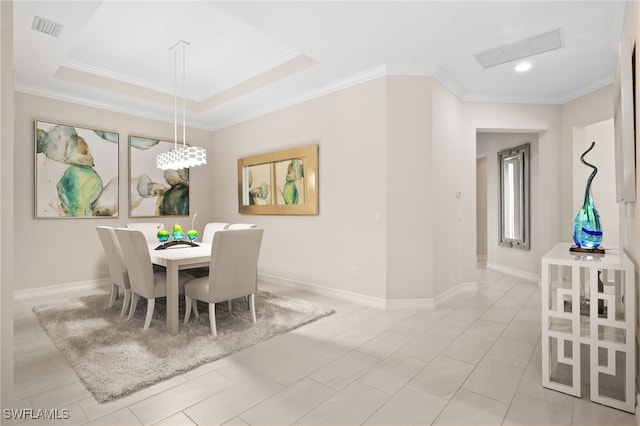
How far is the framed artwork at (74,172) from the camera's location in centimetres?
418

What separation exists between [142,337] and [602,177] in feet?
18.4

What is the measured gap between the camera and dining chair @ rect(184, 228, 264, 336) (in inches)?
108

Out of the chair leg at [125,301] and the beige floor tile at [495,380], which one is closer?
the beige floor tile at [495,380]

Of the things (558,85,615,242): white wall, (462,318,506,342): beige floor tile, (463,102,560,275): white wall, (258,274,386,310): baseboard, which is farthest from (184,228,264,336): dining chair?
(558,85,615,242): white wall

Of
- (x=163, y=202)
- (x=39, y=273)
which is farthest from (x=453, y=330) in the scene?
(x=39, y=273)

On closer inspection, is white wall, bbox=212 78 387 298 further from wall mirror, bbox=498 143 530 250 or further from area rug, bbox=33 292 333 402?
wall mirror, bbox=498 143 530 250

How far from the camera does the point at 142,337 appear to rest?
8.93 feet

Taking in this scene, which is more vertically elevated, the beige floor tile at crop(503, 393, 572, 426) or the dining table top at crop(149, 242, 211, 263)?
the dining table top at crop(149, 242, 211, 263)

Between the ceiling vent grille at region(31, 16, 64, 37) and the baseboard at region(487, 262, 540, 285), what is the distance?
20.8 ft

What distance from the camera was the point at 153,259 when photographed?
3029 millimetres

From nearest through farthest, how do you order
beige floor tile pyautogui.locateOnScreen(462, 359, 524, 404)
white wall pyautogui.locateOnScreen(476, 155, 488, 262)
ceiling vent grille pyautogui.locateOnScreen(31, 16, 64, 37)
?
beige floor tile pyautogui.locateOnScreen(462, 359, 524, 404), ceiling vent grille pyautogui.locateOnScreen(31, 16, 64, 37), white wall pyautogui.locateOnScreen(476, 155, 488, 262)

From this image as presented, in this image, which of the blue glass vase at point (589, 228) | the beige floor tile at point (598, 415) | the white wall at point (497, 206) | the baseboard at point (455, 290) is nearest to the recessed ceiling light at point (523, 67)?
the blue glass vase at point (589, 228)

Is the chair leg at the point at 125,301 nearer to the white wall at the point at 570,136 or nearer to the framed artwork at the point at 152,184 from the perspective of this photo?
the framed artwork at the point at 152,184

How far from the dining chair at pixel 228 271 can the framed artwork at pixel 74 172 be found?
2.56 meters
